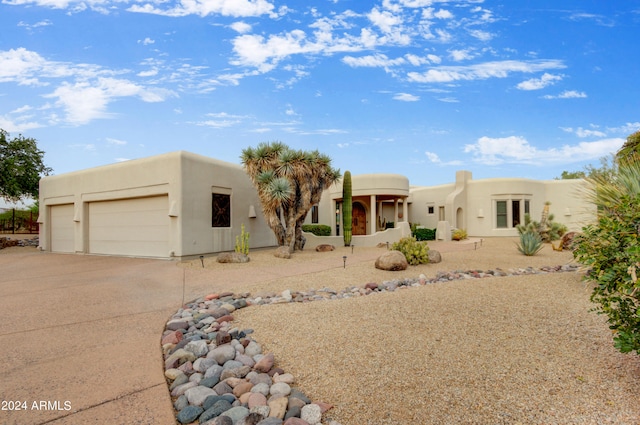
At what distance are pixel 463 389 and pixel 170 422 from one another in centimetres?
233

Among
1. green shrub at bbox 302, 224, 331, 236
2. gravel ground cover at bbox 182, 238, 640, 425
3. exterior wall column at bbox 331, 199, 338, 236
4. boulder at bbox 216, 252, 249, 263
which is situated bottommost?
gravel ground cover at bbox 182, 238, 640, 425

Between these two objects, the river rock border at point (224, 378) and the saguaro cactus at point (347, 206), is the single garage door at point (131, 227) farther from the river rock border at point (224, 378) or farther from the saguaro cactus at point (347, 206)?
the river rock border at point (224, 378)

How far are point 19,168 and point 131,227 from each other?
1102cm

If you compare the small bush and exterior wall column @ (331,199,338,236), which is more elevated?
exterior wall column @ (331,199,338,236)

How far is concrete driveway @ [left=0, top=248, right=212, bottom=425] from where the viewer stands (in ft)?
9.05

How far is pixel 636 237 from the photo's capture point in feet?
9.03

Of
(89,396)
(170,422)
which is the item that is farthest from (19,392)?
(170,422)

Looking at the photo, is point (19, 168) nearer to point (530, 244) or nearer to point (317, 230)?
point (317, 230)

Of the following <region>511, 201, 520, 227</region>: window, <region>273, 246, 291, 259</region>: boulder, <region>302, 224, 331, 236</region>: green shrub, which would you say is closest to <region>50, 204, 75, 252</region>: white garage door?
<region>273, 246, 291, 259</region>: boulder

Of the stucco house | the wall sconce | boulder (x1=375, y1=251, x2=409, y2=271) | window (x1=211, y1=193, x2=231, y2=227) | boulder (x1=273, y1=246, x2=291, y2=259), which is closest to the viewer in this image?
boulder (x1=375, y1=251, x2=409, y2=271)

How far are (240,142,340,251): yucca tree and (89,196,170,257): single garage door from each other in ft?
11.4

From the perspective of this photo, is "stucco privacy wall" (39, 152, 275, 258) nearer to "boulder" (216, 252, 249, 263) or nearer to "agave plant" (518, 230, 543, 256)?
"boulder" (216, 252, 249, 263)

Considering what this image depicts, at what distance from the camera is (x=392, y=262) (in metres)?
8.88

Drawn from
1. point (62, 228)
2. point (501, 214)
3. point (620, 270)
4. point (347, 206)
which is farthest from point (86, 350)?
point (501, 214)
